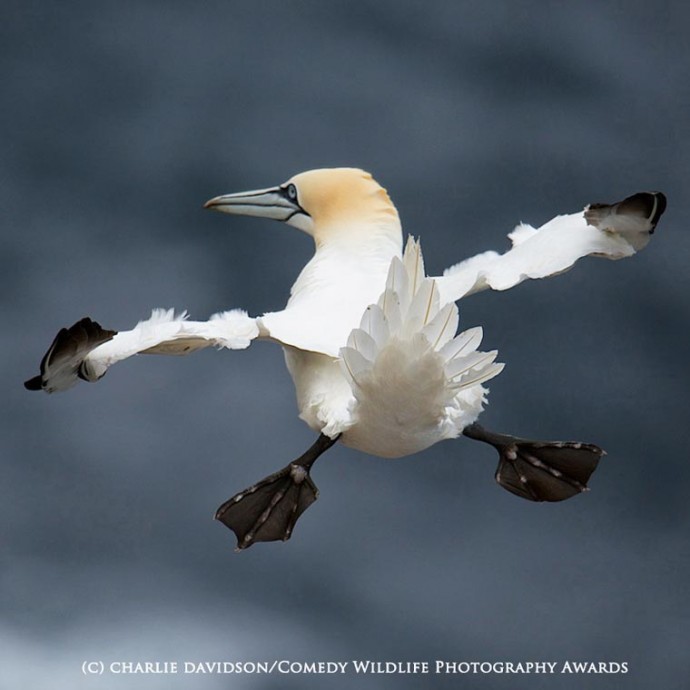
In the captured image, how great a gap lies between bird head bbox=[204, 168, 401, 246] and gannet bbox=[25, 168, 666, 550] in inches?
0.6

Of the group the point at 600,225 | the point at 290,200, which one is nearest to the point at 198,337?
the point at 600,225

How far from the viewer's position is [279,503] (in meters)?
9.80

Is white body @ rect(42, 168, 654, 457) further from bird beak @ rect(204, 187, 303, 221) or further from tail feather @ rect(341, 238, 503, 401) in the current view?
bird beak @ rect(204, 187, 303, 221)

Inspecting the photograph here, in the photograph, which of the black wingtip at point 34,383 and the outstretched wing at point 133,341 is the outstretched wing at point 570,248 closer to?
the outstretched wing at point 133,341

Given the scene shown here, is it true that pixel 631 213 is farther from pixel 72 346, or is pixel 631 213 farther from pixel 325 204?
pixel 72 346

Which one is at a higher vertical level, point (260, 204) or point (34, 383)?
point (260, 204)

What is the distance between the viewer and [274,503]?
32.2ft

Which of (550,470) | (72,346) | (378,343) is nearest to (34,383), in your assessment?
(72,346)

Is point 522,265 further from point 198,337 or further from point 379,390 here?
point 198,337

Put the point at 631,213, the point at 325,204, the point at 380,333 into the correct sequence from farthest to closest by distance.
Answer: the point at 325,204, the point at 631,213, the point at 380,333

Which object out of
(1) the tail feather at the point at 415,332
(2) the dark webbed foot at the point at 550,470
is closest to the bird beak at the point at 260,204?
(2) the dark webbed foot at the point at 550,470

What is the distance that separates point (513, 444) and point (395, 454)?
906 millimetres

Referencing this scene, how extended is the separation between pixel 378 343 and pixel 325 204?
Answer: 2.33m

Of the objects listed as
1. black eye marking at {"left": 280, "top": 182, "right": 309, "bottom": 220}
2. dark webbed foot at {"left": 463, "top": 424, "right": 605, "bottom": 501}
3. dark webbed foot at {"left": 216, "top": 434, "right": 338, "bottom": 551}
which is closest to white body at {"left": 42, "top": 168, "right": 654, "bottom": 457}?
dark webbed foot at {"left": 216, "top": 434, "right": 338, "bottom": 551}
